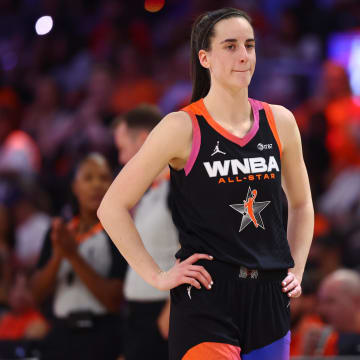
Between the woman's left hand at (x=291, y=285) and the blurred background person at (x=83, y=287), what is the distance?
1.93 meters

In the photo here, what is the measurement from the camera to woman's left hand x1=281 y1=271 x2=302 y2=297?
319 cm

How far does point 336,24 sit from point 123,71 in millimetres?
2090

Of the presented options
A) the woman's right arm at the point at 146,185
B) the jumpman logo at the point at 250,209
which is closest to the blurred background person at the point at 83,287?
the woman's right arm at the point at 146,185

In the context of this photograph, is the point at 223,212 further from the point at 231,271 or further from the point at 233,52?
the point at 233,52

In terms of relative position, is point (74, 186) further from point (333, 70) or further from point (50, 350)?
point (333, 70)

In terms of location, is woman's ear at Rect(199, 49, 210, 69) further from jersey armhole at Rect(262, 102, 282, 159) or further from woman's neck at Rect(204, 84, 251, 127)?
jersey armhole at Rect(262, 102, 282, 159)

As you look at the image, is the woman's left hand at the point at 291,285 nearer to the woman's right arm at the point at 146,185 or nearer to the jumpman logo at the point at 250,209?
the jumpman logo at the point at 250,209

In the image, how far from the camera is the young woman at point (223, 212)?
10.2ft

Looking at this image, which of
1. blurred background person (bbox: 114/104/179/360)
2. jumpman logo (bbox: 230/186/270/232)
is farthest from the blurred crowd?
jumpman logo (bbox: 230/186/270/232)

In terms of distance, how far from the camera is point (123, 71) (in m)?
8.78

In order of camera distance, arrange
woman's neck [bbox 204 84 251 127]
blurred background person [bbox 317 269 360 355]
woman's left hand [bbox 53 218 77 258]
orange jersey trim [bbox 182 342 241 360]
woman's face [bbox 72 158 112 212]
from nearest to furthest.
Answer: orange jersey trim [bbox 182 342 241 360] < woman's neck [bbox 204 84 251 127] < woman's left hand [bbox 53 218 77 258] < woman's face [bbox 72 158 112 212] < blurred background person [bbox 317 269 360 355]

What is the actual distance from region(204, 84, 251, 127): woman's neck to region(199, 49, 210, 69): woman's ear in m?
0.09

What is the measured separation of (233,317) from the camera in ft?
10.2

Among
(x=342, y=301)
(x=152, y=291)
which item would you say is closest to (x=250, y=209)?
(x=152, y=291)
